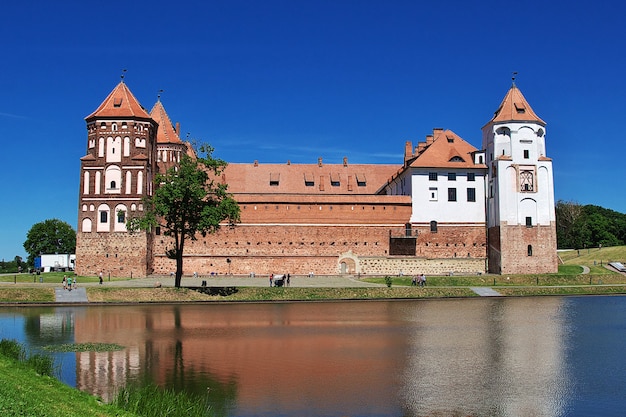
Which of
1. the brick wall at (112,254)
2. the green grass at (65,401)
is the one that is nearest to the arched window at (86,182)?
the brick wall at (112,254)

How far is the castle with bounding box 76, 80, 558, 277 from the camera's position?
1967 inches

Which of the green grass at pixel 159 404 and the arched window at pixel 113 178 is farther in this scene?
the arched window at pixel 113 178

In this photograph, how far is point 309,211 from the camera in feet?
178

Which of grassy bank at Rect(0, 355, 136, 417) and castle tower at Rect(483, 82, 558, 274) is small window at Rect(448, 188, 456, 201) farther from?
grassy bank at Rect(0, 355, 136, 417)

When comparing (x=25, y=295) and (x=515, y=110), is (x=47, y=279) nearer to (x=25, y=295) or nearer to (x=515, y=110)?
(x=25, y=295)

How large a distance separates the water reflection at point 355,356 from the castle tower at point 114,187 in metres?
16.8

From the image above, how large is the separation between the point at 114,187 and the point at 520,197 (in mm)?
32686

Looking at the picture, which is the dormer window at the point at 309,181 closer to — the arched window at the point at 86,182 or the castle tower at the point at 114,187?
the castle tower at the point at 114,187

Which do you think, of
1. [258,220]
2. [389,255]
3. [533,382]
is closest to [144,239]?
[258,220]

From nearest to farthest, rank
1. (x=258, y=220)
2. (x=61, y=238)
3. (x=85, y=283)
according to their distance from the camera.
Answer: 1. (x=85, y=283)
2. (x=258, y=220)
3. (x=61, y=238)

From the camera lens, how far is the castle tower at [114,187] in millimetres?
49250

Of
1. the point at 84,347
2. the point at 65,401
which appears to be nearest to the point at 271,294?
the point at 84,347

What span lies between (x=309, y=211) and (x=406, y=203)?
27.6ft

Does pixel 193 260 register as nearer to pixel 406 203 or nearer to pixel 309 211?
pixel 309 211
